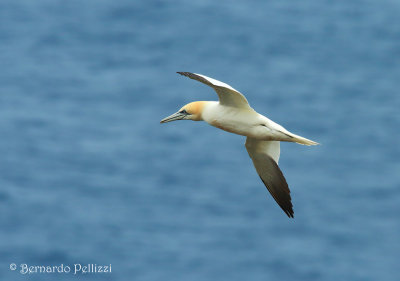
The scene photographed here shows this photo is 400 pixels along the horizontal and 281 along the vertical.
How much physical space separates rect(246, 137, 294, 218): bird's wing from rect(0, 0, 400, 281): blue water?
3506 cm

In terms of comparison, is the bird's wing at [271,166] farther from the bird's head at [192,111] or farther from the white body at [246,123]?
the white body at [246,123]

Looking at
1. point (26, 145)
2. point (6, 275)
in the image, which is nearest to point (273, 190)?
point (6, 275)

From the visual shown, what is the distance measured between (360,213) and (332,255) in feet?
17.2

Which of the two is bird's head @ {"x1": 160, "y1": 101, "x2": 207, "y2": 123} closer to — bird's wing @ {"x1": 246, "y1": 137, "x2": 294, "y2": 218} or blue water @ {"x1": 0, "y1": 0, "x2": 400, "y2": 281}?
bird's wing @ {"x1": 246, "y1": 137, "x2": 294, "y2": 218}

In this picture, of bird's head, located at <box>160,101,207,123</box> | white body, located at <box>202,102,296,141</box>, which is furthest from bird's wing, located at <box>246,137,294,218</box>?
white body, located at <box>202,102,296,141</box>

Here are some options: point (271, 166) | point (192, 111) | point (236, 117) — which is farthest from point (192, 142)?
point (236, 117)

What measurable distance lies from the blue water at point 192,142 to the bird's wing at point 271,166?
35065mm

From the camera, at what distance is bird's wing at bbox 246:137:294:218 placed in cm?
1792

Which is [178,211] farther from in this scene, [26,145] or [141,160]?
[26,145]

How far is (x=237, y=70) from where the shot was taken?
225 feet

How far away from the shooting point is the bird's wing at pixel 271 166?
58.8 feet

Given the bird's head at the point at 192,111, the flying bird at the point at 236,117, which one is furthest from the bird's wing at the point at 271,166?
the bird's head at the point at 192,111

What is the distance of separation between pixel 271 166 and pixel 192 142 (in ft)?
138

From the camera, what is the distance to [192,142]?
60.2 m
